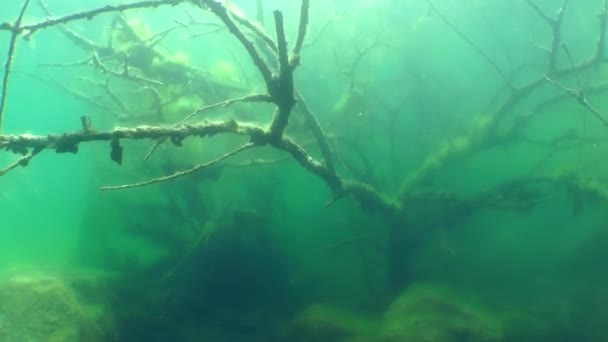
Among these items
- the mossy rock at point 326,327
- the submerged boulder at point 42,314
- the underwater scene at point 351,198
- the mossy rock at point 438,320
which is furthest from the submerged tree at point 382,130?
the submerged boulder at point 42,314

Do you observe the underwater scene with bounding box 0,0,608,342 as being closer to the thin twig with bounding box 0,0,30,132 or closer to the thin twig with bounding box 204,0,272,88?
the thin twig with bounding box 204,0,272,88

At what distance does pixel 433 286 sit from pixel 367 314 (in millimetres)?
1167

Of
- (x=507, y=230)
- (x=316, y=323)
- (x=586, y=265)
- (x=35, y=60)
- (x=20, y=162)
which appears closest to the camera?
(x=20, y=162)

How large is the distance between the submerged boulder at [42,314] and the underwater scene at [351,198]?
0.03 metres

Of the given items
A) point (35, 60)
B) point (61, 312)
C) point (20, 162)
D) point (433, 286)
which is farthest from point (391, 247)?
point (35, 60)

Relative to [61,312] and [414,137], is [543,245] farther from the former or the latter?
[61,312]

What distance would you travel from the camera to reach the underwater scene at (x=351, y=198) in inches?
267

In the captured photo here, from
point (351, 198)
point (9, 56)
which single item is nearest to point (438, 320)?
point (351, 198)

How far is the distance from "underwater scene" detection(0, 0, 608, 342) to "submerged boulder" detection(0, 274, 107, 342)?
3 cm

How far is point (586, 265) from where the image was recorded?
9.40m

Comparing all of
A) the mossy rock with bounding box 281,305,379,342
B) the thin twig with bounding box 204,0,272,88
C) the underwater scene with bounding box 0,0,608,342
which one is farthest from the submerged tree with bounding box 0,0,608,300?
the thin twig with bounding box 204,0,272,88

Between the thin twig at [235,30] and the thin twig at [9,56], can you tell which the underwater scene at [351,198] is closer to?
the thin twig at [235,30]

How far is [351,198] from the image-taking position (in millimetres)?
9477

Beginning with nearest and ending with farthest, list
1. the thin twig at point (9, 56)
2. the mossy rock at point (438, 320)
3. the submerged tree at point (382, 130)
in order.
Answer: the thin twig at point (9, 56)
the mossy rock at point (438, 320)
the submerged tree at point (382, 130)
